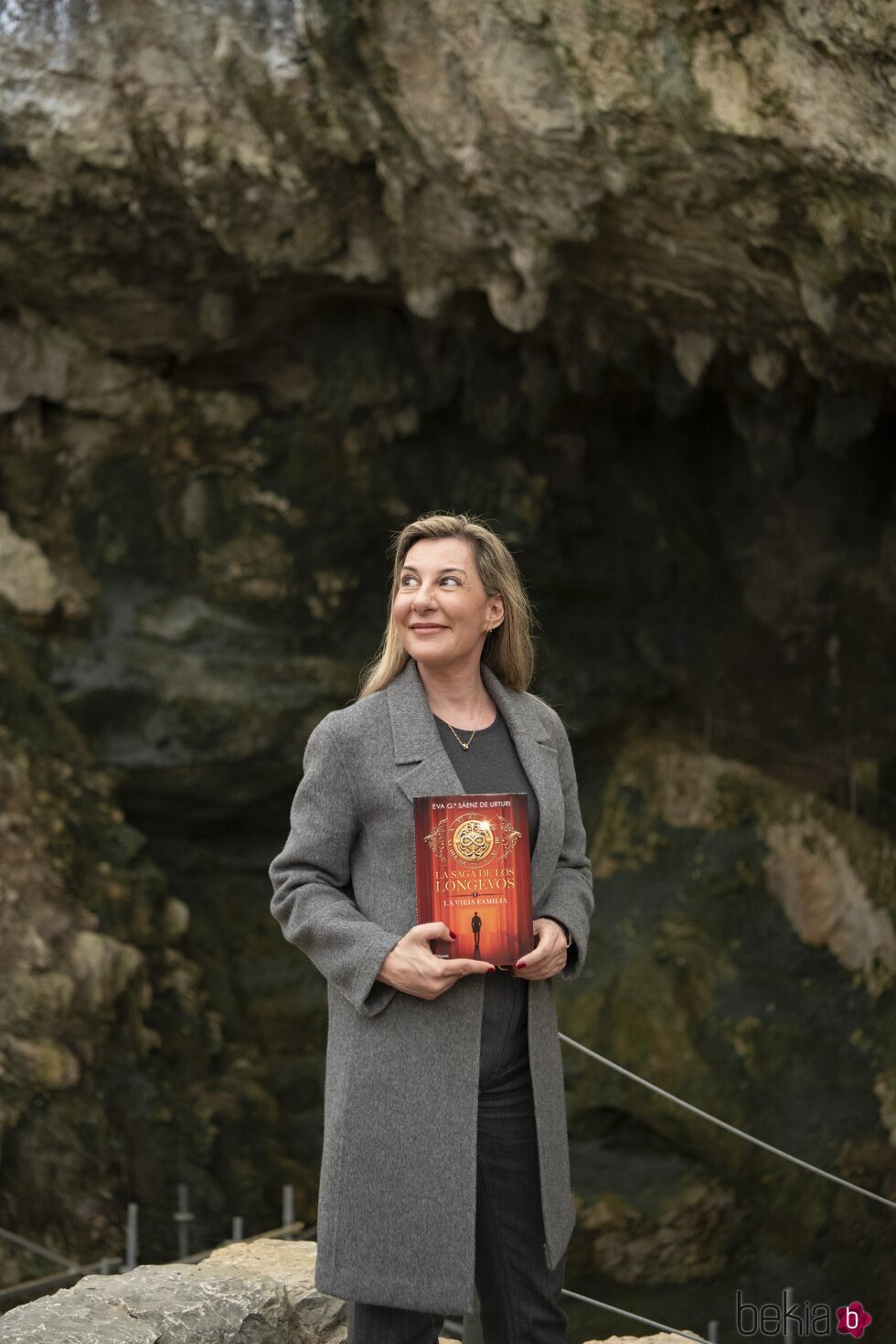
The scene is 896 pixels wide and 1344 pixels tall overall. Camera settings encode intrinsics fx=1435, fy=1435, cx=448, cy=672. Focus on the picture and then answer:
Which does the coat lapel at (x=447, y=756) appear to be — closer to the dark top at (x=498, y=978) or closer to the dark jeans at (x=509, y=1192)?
the dark top at (x=498, y=978)

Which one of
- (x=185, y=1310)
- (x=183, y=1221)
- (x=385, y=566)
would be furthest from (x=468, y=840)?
(x=385, y=566)

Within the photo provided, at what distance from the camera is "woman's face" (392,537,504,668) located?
6.11 feet

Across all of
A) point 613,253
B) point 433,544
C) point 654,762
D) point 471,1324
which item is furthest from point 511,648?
point 654,762

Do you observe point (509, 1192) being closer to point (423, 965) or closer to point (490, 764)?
point (423, 965)

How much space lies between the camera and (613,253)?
5125 millimetres

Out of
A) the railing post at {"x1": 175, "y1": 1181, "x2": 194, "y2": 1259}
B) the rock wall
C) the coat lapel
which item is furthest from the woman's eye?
the railing post at {"x1": 175, "y1": 1181, "x2": 194, "y2": 1259}

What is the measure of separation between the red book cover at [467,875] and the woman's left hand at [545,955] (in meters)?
0.02

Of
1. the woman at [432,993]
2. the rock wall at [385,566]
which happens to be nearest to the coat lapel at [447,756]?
the woman at [432,993]

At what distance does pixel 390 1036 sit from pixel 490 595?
0.59 metres

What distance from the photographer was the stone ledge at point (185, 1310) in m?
1.91

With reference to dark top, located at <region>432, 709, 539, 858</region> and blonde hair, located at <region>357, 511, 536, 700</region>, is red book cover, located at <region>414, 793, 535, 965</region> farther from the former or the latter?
blonde hair, located at <region>357, 511, 536, 700</region>

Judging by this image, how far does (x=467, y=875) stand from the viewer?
170cm

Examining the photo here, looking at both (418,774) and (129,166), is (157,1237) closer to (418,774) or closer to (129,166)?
(129,166)

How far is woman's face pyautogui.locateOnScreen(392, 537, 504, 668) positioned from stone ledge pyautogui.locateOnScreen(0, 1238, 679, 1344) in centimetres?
100
